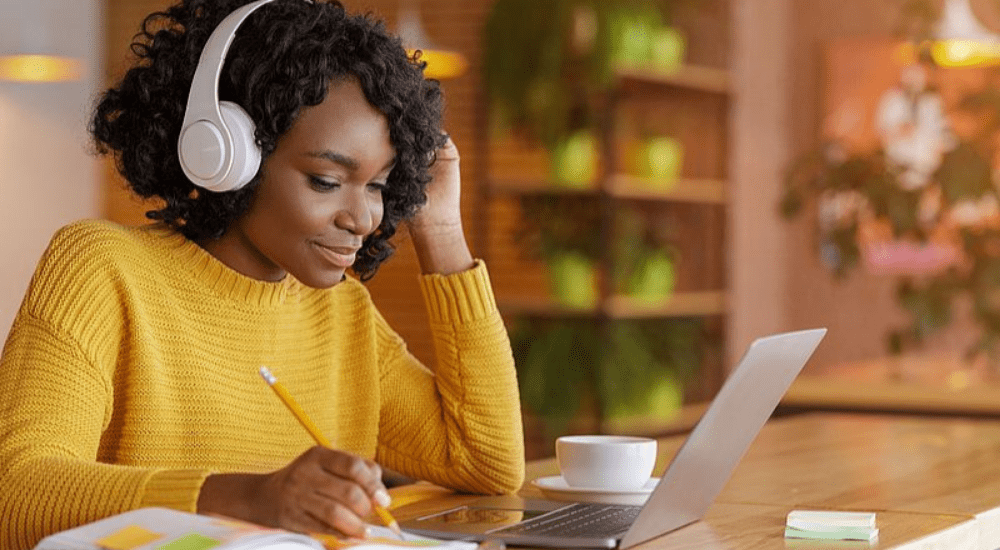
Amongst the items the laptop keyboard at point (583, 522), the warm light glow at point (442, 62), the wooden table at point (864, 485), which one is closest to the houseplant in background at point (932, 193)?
the warm light glow at point (442, 62)

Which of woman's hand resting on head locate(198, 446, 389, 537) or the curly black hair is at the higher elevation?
the curly black hair

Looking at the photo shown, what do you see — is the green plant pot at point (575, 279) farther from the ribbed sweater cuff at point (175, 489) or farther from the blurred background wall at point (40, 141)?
the ribbed sweater cuff at point (175, 489)

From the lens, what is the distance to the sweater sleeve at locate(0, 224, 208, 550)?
1.46 meters

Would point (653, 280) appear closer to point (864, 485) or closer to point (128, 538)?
point (864, 485)

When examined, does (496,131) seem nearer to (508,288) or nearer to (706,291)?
(508,288)

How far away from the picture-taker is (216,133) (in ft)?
5.51

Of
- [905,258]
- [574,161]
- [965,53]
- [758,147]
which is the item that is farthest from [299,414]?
[905,258]

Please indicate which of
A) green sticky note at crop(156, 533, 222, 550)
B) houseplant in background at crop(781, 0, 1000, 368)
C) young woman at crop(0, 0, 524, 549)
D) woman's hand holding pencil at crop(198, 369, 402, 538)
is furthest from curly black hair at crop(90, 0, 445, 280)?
houseplant in background at crop(781, 0, 1000, 368)

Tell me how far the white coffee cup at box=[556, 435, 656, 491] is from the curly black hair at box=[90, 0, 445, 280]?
36 cm

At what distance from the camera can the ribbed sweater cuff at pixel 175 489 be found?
1.42 meters

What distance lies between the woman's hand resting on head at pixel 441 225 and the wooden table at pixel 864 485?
29 centimetres

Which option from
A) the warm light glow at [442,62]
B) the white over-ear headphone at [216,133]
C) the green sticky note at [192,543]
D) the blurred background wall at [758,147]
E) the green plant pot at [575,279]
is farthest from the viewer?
the blurred background wall at [758,147]

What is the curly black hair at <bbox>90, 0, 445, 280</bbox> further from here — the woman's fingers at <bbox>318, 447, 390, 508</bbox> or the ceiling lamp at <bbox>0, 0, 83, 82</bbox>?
the ceiling lamp at <bbox>0, 0, 83, 82</bbox>

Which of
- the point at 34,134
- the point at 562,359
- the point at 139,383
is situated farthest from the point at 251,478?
the point at 562,359
